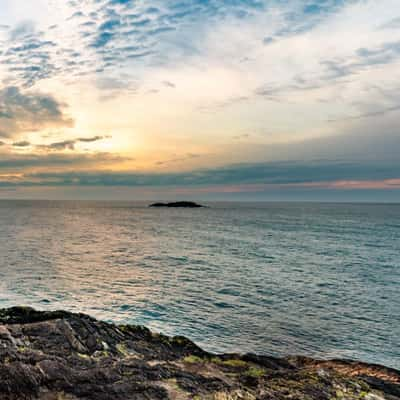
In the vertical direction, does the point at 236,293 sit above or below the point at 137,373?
below

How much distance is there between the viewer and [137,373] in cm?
1067

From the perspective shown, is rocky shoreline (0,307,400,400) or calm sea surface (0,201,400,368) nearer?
rocky shoreline (0,307,400,400)

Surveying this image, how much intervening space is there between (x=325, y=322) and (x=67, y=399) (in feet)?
59.5

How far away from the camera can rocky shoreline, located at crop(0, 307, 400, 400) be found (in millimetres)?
9609

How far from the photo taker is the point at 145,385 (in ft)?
32.7

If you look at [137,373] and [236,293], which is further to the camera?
[236,293]

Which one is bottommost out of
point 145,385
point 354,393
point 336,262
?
point 336,262

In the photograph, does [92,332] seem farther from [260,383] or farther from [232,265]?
[232,265]

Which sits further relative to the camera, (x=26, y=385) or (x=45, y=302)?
(x=45, y=302)

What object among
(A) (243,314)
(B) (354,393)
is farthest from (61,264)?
(B) (354,393)

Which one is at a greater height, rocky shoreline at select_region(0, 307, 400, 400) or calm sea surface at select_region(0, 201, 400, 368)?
rocky shoreline at select_region(0, 307, 400, 400)

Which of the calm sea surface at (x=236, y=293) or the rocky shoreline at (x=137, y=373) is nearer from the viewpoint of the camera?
the rocky shoreline at (x=137, y=373)

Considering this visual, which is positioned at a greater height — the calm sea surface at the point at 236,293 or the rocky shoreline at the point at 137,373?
the rocky shoreline at the point at 137,373

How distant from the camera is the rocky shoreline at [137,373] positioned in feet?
31.5
